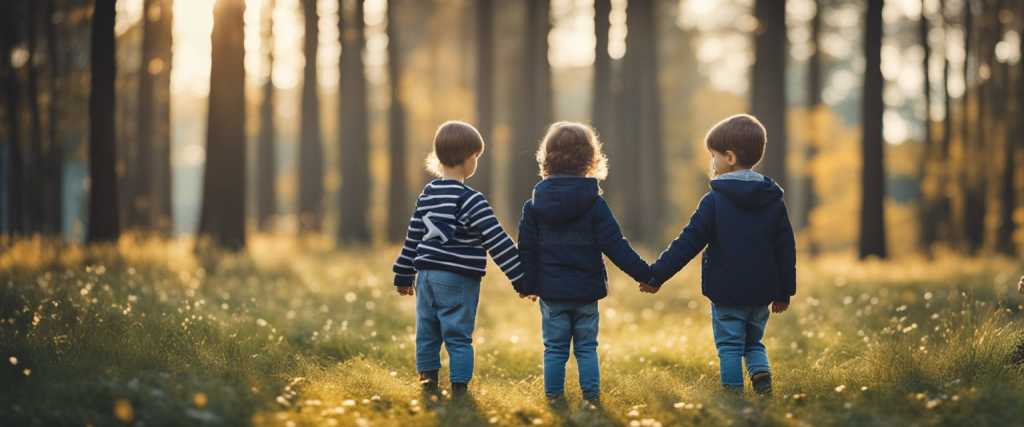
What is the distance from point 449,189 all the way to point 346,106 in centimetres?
1425

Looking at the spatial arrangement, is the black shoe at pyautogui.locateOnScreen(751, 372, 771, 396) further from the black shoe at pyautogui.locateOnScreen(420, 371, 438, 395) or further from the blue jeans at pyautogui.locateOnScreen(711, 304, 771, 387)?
the black shoe at pyautogui.locateOnScreen(420, 371, 438, 395)

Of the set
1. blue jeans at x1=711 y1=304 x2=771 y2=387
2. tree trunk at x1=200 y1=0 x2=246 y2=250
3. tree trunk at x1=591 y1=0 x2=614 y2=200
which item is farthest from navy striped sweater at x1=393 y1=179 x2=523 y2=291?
tree trunk at x1=591 y1=0 x2=614 y2=200

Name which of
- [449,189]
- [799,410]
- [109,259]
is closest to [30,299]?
[109,259]

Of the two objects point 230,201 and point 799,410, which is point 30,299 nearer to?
point 230,201

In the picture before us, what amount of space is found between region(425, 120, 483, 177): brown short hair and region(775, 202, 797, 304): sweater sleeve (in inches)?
81.4

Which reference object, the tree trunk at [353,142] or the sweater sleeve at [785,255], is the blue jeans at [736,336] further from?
the tree trunk at [353,142]

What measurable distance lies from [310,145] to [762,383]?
56.4ft

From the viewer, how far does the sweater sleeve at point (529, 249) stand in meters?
5.03

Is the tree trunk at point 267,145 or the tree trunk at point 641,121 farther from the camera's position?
the tree trunk at point 267,145

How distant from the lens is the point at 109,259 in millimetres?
10031

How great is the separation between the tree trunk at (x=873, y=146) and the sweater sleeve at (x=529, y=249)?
12.3 meters

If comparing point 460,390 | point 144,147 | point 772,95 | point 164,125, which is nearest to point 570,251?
point 460,390

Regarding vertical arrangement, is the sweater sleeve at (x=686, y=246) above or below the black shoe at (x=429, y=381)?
above

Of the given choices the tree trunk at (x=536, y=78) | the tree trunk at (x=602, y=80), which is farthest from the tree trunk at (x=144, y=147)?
the tree trunk at (x=602, y=80)
